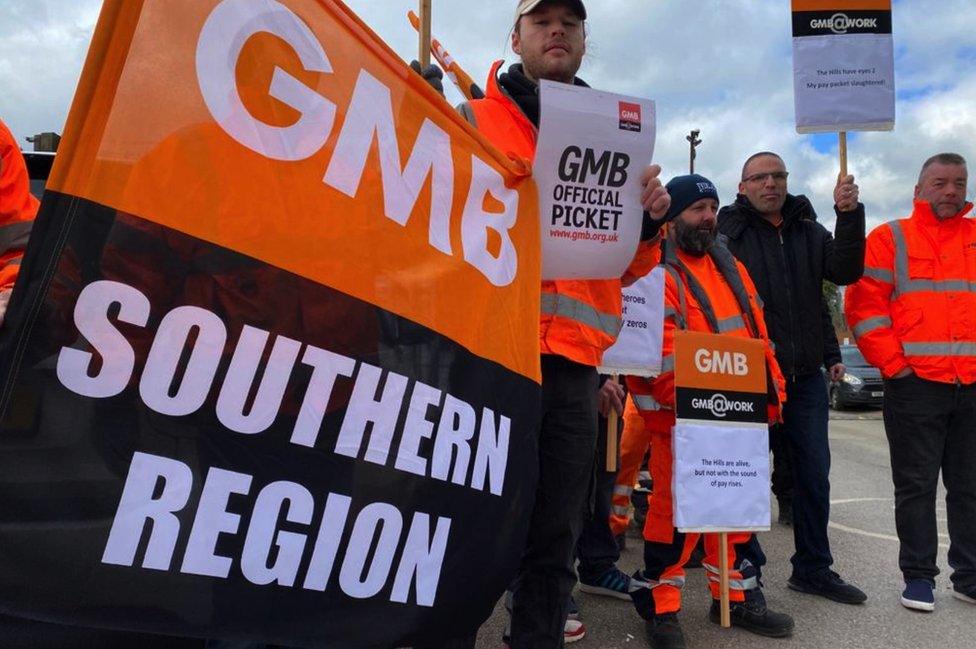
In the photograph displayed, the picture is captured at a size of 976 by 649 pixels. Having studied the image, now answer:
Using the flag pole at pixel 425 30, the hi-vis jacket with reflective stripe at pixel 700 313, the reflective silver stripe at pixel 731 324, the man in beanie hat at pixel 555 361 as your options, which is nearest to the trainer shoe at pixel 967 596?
the hi-vis jacket with reflective stripe at pixel 700 313

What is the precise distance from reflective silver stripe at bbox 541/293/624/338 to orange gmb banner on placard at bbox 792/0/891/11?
7.30 ft

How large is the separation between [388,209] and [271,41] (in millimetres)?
402

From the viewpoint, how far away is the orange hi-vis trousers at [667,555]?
316 centimetres

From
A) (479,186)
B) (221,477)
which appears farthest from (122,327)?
(479,186)

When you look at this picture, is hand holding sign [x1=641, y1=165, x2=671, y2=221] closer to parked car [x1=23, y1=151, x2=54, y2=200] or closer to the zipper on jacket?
the zipper on jacket

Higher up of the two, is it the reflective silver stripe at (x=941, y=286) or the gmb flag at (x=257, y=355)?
the reflective silver stripe at (x=941, y=286)

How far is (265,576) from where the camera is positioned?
1.39 metres

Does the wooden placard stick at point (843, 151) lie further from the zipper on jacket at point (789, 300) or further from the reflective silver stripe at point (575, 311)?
the reflective silver stripe at point (575, 311)

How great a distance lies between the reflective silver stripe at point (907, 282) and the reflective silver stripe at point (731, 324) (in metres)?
1.04

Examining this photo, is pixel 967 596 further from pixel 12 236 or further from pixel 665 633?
pixel 12 236

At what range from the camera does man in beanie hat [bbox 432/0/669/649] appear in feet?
7.58

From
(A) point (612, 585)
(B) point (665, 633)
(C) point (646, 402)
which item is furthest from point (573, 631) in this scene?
(C) point (646, 402)

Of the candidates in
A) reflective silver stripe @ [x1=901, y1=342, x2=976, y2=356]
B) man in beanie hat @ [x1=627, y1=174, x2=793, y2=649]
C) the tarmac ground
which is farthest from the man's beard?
the tarmac ground

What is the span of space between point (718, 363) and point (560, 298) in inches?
48.6
